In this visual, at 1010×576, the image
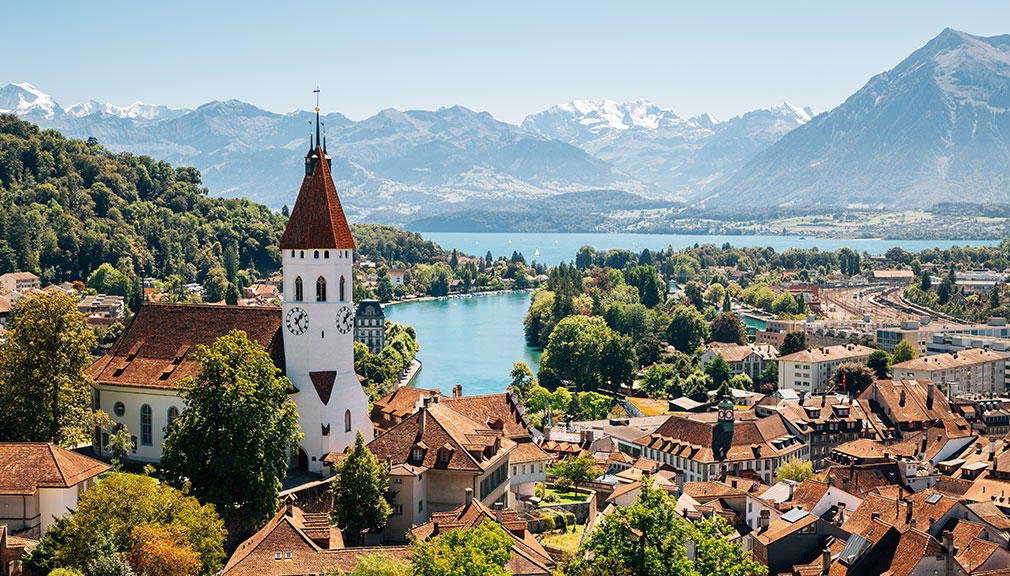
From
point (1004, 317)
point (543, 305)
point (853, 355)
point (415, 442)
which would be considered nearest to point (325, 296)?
point (415, 442)

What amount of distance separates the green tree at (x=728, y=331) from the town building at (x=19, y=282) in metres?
58.3

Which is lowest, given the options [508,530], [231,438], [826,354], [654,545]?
[826,354]

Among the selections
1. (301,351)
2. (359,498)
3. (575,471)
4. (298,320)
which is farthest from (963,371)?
(359,498)

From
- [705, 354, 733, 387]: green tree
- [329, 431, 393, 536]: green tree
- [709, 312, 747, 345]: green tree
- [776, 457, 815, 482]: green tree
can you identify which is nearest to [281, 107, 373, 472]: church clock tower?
[329, 431, 393, 536]: green tree

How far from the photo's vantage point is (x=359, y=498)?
1205 inches

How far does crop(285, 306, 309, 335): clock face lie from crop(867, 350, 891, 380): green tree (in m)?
54.8

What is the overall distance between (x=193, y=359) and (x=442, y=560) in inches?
591

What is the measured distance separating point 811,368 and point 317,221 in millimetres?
54060

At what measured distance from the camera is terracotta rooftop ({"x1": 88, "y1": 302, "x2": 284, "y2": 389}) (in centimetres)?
3594

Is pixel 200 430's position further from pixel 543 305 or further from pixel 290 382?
pixel 543 305

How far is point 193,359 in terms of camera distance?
117 feet

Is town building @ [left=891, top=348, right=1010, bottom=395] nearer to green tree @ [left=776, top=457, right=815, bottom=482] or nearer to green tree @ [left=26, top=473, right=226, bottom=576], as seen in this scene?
green tree @ [left=776, top=457, right=815, bottom=482]

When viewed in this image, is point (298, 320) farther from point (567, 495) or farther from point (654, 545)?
point (654, 545)

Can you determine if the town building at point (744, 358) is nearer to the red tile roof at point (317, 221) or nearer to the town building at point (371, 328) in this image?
the town building at point (371, 328)
